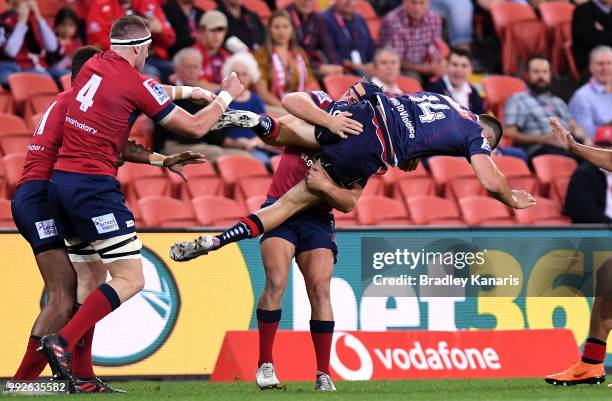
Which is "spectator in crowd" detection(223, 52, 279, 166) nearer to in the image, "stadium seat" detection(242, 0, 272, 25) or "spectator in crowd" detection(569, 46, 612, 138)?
"stadium seat" detection(242, 0, 272, 25)

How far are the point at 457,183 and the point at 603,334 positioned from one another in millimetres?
4674

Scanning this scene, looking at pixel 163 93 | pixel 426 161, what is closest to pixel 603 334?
pixel 163 93

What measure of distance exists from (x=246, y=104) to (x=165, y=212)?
78.1 inches

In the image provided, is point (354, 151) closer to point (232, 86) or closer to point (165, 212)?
point (232, 86)

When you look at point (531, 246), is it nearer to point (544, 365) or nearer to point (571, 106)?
point (544, 365)

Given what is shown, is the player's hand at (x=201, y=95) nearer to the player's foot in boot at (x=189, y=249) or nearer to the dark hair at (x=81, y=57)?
the dark hair at (x=81, y=57)

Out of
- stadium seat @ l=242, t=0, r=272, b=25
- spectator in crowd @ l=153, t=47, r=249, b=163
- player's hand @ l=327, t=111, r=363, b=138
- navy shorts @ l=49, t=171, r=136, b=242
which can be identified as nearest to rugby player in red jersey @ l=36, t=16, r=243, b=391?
navy shorts @ l=49, t=171, r=136, b=242

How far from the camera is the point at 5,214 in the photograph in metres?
11.6

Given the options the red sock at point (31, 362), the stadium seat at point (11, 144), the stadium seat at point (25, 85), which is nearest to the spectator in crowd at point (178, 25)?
the stadium seat at point (25, 85)

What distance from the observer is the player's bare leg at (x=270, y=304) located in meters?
9.04

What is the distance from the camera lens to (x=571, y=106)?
15328 millimetres

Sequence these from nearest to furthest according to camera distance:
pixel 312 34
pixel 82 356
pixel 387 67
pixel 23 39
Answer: pixel 82 356, pixel 23 39, pixel 387 67, pixel 312 34

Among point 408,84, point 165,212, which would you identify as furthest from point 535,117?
point 165,212

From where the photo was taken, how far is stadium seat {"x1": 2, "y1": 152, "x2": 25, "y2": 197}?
40.8 feet
